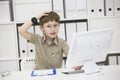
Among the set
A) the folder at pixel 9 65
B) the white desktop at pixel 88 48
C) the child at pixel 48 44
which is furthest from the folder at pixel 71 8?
the white desktop at pixel 88 48

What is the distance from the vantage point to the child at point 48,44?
180 centimetres

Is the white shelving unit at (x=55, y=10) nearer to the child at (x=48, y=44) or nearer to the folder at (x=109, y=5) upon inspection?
the folder at (x=109, y=5)

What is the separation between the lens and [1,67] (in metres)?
2.61

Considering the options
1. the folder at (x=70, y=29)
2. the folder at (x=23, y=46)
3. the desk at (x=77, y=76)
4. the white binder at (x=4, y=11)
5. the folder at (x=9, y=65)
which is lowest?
the folder at (x=9, y=65)

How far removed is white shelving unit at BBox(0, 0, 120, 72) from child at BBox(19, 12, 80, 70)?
68 cm

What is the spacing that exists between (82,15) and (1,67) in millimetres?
1081

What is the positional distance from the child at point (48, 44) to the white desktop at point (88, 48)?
0.33m

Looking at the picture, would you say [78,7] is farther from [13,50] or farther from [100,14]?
[13,50]

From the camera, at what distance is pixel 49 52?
184 centimetres

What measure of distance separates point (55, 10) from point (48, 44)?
74 centimetres

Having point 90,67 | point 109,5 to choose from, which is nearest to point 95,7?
point 109,5

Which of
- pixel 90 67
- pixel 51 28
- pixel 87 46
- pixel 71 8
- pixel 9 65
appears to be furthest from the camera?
pixel 9 65

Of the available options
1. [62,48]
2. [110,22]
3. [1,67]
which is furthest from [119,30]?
[1,67]

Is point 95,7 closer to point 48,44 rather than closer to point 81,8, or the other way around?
point 81,8
